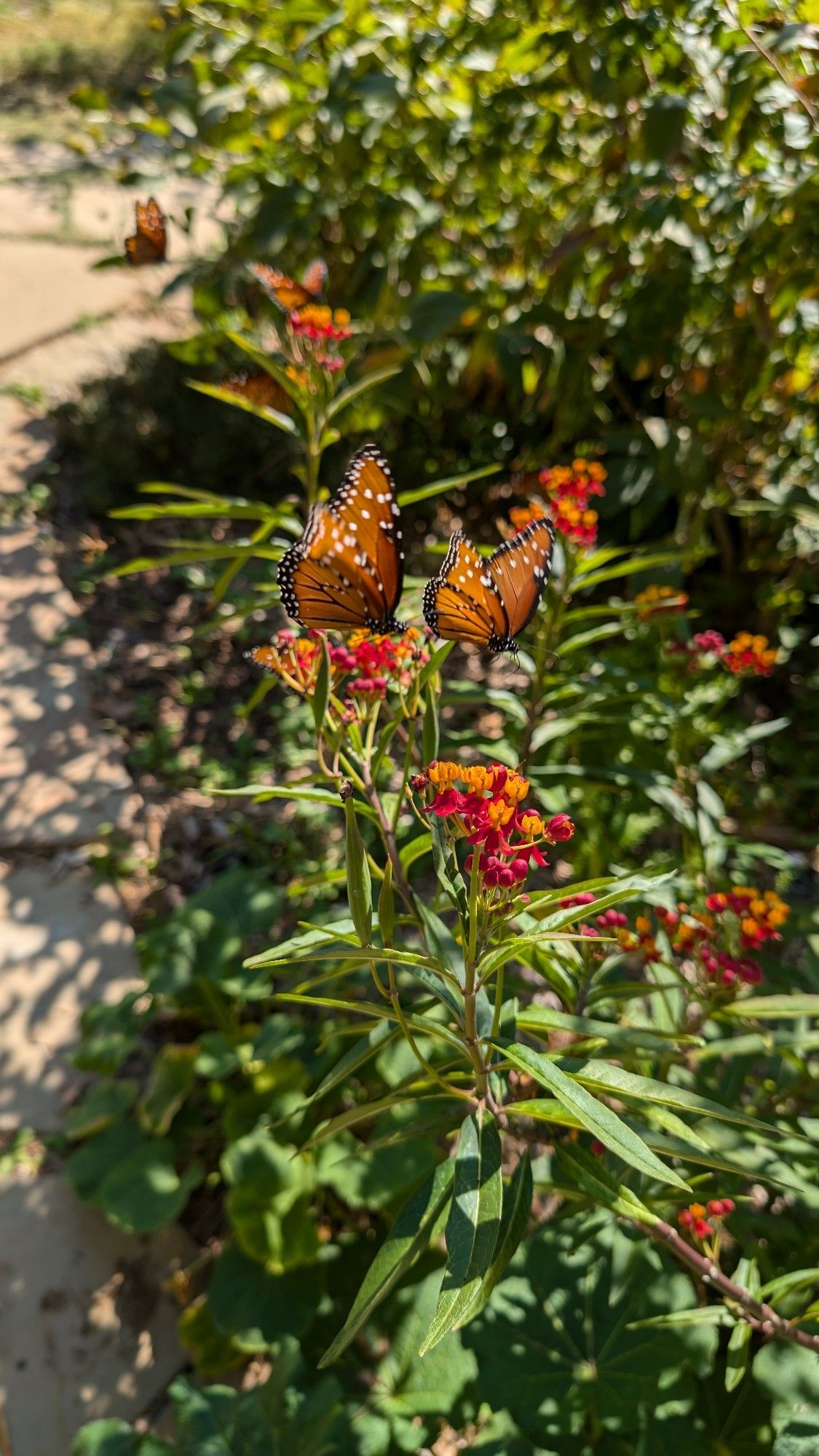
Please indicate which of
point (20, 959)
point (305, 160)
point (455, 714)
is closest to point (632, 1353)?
point (20, 959)

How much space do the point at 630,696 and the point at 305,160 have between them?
242 centimetres

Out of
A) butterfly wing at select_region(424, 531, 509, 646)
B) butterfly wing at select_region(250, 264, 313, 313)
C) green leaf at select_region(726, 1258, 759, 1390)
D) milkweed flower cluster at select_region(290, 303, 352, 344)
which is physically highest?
butterfly wing at select_region(250, 264, 313, 313)

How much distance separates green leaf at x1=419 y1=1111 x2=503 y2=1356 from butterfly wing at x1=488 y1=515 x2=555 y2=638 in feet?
2.37

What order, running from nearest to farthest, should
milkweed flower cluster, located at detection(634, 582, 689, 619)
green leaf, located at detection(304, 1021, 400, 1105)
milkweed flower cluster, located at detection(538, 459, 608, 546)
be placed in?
1. green leaf, located at detection(304, 1021, 400, 1105)
2. milkweed flower cluster, located at detection(538, 459, 608, 546)
3. milkweed flower cluster, located at detection(634, 582, 689, 619)

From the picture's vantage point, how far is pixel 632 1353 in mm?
1521

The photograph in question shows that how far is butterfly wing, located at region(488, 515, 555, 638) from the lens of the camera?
1383 mm

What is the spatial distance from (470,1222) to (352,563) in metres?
0.88

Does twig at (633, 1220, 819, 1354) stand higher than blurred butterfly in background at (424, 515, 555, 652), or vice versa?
blurred butterfly in background at (424, 515, 555, 652)

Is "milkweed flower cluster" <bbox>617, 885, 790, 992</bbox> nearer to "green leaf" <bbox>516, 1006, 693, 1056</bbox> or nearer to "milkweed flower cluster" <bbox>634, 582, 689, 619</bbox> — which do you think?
"green leaf" <bbox>516, 1006, 693, 1056</bbox>

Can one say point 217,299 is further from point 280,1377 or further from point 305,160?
point 280,1377

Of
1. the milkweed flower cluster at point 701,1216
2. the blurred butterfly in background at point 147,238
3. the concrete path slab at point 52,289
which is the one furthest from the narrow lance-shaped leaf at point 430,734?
the concrete path slab at point 52,289

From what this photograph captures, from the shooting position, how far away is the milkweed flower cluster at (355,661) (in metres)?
1.32

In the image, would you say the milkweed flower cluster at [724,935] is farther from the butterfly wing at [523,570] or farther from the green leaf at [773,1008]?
the butterfly wing at [523,570]

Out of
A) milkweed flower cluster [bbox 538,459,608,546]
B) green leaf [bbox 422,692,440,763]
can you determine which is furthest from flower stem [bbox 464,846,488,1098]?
milkweed flower cluster [bbox 538,459,608,546]
